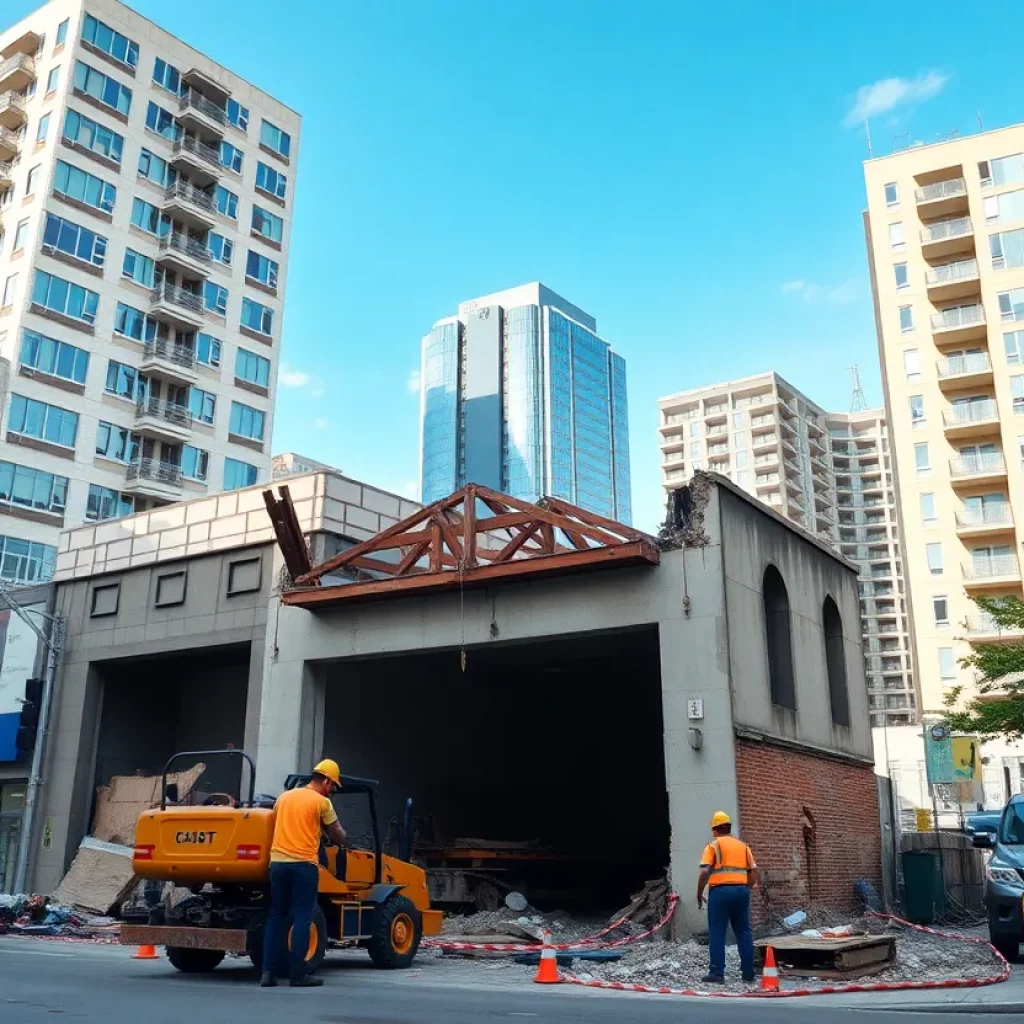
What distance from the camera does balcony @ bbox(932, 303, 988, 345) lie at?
5819 cm

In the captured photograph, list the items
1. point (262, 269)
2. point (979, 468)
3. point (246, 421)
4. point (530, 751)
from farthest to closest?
point (262, 269)
point (979, 468)
point (246, 421)
point (530, 751)

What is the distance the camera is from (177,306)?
51.7 m

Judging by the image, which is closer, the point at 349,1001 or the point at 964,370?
the point at 349,1001

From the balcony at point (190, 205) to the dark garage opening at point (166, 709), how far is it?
3366 centimetres

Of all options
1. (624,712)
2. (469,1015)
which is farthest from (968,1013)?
(624,712)

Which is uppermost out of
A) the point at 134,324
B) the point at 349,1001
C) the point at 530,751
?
the point at 134,324

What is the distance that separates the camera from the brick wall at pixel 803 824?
15688 millimetres

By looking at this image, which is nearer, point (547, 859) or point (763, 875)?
point (763, 875)

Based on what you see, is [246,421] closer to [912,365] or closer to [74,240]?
[74,240]

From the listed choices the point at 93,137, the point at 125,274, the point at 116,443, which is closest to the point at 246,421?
the point at 116,443

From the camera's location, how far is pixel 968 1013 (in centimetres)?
864

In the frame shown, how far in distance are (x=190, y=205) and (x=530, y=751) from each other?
36723mm

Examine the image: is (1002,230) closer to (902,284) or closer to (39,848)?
(902,284)

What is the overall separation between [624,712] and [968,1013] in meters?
19.1
